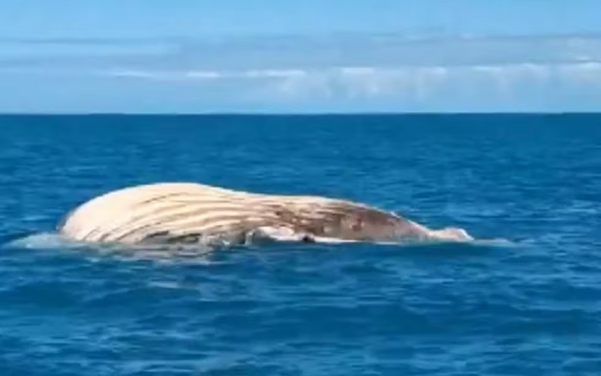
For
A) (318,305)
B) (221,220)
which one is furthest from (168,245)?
(318,305)

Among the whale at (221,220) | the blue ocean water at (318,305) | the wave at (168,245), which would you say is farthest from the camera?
the whale at (221,220)

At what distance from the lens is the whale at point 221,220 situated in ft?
103

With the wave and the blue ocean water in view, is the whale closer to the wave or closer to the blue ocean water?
the wave

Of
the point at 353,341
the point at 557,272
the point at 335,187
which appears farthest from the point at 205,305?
the point at 335,187

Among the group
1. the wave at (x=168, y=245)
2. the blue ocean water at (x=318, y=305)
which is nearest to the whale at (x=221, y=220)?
the wave at (x=168, y=245)

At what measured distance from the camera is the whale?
3138 centimetres

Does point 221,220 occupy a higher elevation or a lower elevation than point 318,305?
higher

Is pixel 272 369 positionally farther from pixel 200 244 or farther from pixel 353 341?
pixel 200 244

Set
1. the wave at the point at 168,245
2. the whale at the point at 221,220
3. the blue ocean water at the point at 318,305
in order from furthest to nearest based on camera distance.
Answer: the whale at the point at 221,220, the wave at the point at 168,245, the blue ocean water at the point at 318,305

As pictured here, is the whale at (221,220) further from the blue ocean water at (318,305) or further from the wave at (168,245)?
the blue ocean water at (318,305)

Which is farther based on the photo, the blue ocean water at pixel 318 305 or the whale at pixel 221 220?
the whale at pixel 221 220

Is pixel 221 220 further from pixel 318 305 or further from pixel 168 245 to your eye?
pixel 318 305

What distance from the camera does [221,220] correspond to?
31.7 meters

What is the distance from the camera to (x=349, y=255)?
99.7ft
